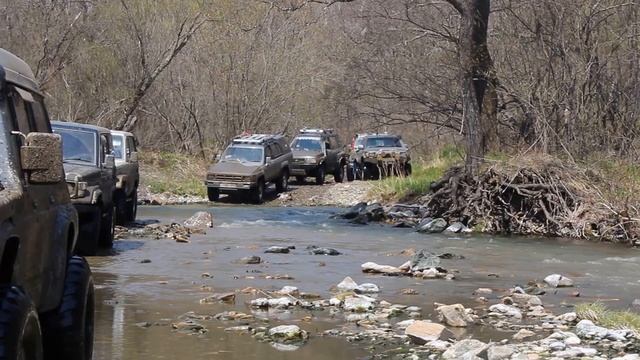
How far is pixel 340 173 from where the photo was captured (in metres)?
39.1

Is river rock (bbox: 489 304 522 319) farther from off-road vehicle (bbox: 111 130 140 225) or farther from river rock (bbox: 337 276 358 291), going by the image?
off-road vehicle (bbox: 111 130 140 225)

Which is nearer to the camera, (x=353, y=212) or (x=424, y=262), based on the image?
(x=424, y=262)

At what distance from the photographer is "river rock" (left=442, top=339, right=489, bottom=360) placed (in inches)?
342

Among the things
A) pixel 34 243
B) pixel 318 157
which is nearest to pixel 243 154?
pixel 318 157

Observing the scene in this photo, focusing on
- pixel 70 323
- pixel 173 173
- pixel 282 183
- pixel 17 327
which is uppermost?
pixel 17 327

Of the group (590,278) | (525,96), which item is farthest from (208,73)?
(590,278)

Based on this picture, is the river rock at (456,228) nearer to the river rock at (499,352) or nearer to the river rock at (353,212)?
the river rock at (353,212)

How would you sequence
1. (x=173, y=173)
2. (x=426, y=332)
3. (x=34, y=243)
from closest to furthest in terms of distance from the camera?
A: 1. (x=34, y=243)
2. (x=426, y=332)
3. (x=173, y=173)

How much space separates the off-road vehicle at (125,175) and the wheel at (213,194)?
8.30m

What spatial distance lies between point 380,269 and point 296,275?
4.31 feet

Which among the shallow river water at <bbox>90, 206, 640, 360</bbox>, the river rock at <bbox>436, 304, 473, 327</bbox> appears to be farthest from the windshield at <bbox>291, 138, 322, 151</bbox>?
the river rock at <bbox>436, 304, 473, 327</bbox>

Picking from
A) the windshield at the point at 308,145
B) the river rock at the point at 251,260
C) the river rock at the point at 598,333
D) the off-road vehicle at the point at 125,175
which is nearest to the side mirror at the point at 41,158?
the river rock at the point at 598,333

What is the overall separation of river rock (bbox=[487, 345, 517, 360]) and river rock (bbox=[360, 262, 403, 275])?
20.2ft

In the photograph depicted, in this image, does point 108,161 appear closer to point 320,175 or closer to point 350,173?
point 320,175
